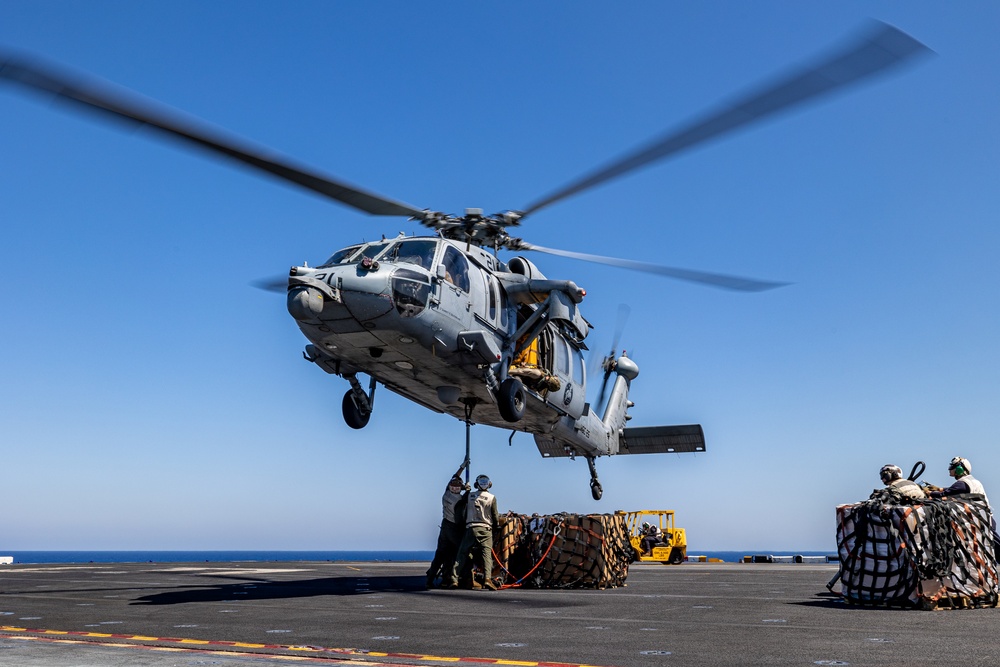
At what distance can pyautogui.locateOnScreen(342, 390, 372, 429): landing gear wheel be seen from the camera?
19.5 m

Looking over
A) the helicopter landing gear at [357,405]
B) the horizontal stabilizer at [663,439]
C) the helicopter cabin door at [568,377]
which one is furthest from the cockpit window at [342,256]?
the horizontal stabilizer at [663,439]

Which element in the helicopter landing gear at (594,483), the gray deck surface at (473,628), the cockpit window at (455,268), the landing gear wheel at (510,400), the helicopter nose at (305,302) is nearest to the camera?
the gray deck surface at (473,628)

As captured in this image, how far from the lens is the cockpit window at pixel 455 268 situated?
1778 cm

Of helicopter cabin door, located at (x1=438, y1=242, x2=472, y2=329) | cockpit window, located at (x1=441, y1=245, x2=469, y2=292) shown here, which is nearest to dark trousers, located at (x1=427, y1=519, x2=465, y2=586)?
helicopter cabin door, located at (x1=438, y1=242, x2=472, y2=329)

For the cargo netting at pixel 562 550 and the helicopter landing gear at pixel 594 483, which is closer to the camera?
the cargo netting at pixel 562 550

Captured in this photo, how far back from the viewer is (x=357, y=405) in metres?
19.5

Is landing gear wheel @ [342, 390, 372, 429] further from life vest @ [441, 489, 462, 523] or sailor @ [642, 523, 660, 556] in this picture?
sailor @ [642, 523, 660, 556]

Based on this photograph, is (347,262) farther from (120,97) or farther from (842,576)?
(842,576)

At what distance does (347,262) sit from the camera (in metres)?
17.1

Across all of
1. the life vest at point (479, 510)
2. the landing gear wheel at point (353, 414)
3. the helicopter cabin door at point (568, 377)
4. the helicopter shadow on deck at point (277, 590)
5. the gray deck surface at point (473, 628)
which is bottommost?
the helicopter shadow on deck at point (277, 590)

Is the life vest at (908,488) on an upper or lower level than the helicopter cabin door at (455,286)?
lower

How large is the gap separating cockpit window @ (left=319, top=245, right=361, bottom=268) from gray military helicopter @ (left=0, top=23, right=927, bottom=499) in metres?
0.04

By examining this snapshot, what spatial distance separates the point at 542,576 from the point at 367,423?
5223mm

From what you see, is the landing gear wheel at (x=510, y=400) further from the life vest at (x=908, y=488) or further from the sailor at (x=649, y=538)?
the sailor at (x=649, y=538)
